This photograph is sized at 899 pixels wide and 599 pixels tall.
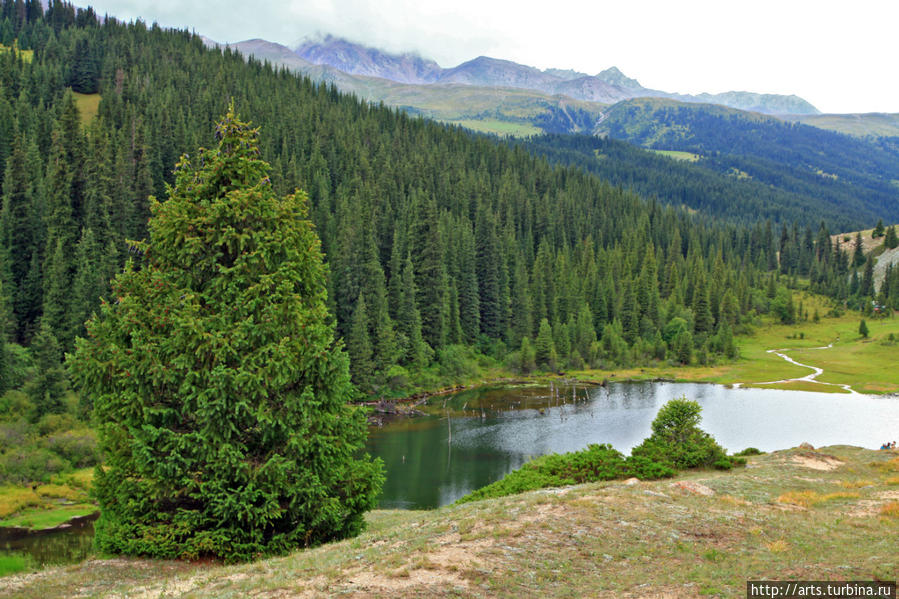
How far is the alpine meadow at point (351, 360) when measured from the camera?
18.0 m

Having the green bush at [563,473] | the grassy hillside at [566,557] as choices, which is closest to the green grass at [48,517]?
the grassy hillside at [566,557]

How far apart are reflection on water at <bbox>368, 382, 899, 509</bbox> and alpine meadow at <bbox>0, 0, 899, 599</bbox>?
1012 mm

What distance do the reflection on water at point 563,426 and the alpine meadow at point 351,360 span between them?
1.01 m

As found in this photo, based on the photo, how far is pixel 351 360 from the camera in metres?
86.9

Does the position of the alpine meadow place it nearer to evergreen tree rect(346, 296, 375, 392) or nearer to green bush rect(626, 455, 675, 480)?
green bush rect(626, 455, 675, 480)

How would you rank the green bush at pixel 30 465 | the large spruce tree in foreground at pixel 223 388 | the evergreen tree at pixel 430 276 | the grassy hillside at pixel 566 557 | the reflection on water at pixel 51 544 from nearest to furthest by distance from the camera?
the grassy hillside at pixel 566 557 < the large spruce tree in foreground at pixel 223 388 < the reflection on water at pixel 51 544 < the green bush at pixel 30 465 < the evergreen tree at pixel 430 276

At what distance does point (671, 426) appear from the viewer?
37531mm

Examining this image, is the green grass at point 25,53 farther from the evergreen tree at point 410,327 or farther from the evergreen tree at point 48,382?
the evergreen tree at point 48,382

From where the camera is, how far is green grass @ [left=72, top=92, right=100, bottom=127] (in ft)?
425

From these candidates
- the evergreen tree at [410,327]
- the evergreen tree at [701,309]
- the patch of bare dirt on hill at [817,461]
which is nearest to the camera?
the patch of bare dirt on hill at [817,461]

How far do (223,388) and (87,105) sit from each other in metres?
146

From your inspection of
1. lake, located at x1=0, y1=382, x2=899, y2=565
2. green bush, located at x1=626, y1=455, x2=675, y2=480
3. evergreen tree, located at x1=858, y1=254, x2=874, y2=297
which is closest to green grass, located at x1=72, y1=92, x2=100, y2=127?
lake, located at x1=0, y1=382, x2=899, y2=565

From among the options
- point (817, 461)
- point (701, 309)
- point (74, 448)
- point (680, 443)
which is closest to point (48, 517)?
point (74, 448)

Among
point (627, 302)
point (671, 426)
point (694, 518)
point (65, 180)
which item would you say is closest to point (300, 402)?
point (694, 518)
